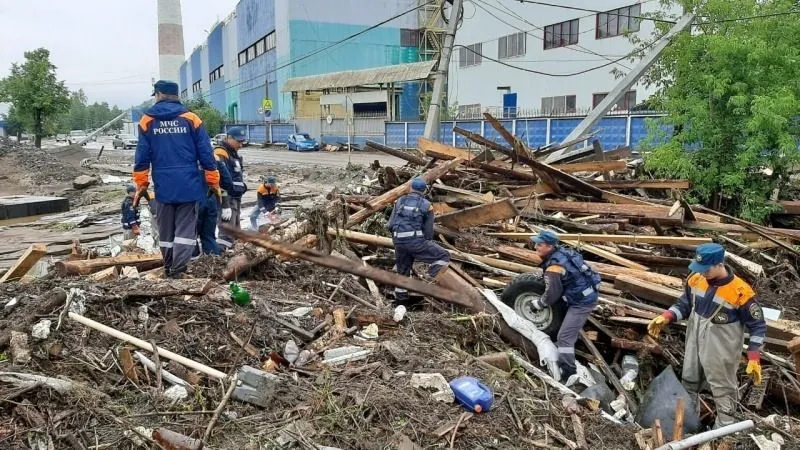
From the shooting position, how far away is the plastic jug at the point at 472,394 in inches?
142

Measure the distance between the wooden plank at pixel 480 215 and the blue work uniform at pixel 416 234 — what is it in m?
1.24

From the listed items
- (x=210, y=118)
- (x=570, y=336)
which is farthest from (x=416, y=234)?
(x=210, y=118)

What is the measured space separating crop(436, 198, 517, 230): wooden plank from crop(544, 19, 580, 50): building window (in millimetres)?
24819

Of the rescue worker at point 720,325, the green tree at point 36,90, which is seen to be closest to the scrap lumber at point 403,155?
the rescue worker at point 720,325

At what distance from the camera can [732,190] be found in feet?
30.6

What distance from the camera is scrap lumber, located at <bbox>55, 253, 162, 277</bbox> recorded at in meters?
5.76

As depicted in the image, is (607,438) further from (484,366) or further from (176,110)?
(176,110)

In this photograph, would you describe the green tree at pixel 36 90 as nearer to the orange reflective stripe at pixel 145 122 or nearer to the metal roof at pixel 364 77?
the metal roof at pixel 364 77

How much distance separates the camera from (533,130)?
921 inches

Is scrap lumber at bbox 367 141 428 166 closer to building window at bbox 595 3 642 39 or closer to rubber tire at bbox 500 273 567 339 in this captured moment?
rubber tire at bbox 500 273 567 339

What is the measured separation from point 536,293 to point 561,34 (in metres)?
27.5

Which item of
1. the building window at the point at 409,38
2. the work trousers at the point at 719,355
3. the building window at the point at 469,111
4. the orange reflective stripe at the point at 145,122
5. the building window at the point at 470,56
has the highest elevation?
the building window at the point at 409,38

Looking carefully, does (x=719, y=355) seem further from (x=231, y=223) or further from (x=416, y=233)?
(x=231, y=223)

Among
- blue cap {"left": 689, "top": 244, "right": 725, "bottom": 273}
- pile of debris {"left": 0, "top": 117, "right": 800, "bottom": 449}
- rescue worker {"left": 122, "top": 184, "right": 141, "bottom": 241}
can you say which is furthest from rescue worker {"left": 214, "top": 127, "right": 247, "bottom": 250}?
blue cap {"left": 689, "top": 244, "right": 725, "bottom": 273}
